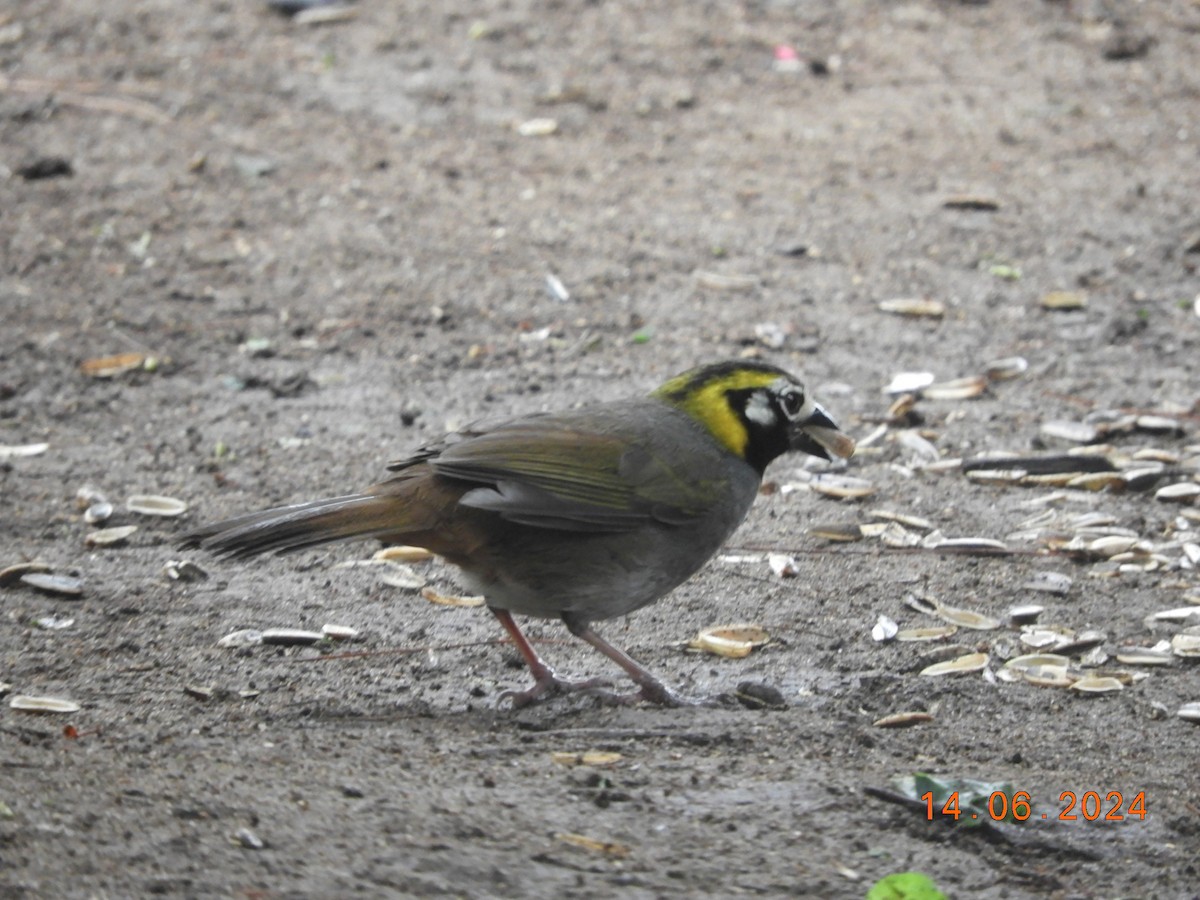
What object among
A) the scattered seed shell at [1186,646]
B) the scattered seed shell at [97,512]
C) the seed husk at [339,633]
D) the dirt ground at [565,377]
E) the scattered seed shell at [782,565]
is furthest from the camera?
the scattered seed shell at [97,512]

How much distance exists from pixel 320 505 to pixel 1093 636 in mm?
2487

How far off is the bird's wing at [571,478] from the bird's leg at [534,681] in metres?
0.43

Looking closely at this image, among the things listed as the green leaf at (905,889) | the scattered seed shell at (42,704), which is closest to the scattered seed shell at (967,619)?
the green leaf at (905,889)

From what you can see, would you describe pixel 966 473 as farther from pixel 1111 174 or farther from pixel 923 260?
pixel 1111 174

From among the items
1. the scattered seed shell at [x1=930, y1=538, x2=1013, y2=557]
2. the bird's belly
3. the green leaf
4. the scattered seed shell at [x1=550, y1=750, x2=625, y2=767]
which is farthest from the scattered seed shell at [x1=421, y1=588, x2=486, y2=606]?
the green leaf

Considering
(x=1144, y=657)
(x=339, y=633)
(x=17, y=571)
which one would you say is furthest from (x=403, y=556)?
(x=1144, y=657)

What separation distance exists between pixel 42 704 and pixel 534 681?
1427mm

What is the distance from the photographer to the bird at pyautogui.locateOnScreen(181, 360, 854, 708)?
466cm

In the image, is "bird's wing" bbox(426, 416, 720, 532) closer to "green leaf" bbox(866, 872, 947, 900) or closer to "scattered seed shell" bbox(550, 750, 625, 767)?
"scattered seed shell" bbox(550, 750, 625, 767)

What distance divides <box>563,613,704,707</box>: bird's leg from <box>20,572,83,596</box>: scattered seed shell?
178 cm

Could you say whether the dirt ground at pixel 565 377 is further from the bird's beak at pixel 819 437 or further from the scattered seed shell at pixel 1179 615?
the bird's beak at pixel 819 437

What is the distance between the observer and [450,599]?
5.63 metres

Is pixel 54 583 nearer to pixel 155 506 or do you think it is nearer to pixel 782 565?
pixel 155 506

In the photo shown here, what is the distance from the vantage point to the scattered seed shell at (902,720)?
4.61m
